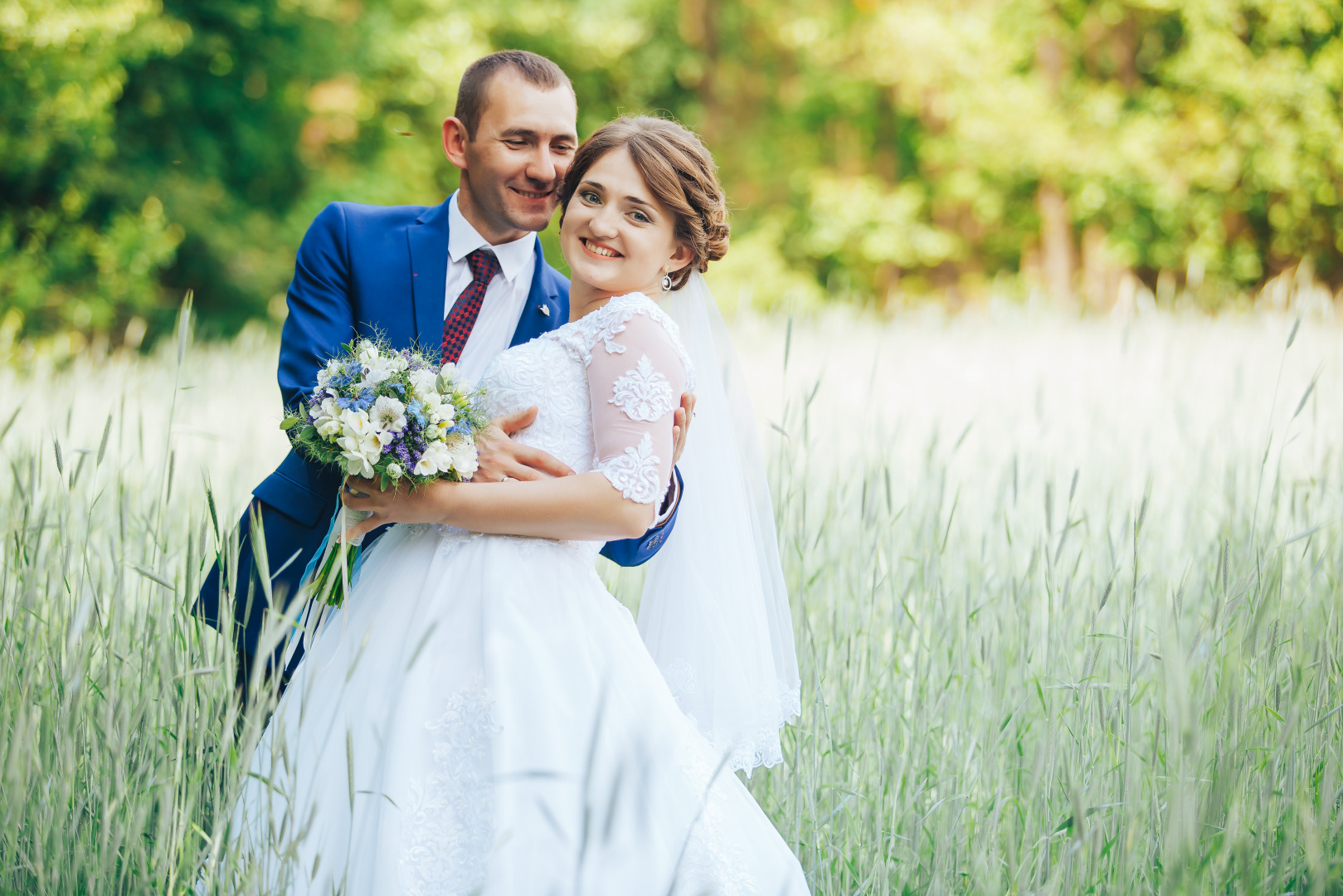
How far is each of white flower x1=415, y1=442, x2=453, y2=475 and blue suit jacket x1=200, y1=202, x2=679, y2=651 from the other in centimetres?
64

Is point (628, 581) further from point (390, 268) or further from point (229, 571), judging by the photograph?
point (229, 571)

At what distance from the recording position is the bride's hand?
1960 mm

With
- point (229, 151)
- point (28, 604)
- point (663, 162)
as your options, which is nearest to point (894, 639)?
point (663, 162)

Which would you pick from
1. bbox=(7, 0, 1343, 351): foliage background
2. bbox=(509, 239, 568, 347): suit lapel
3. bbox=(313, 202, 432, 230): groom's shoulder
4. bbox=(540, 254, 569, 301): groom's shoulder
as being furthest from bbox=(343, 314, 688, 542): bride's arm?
bbox=(7, 0, 1343, 351): foliage background

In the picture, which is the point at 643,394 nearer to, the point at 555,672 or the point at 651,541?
the point at 651,541

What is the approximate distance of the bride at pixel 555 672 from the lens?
1792mm

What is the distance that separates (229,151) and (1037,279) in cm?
1310

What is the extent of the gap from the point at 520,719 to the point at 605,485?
20.8 inches

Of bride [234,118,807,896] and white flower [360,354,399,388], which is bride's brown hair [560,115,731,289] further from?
white flower [360,354,399,388]

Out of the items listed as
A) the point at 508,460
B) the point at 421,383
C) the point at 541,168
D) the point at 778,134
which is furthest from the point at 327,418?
the point at 778,134

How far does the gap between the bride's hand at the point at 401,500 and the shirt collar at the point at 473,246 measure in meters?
0.87

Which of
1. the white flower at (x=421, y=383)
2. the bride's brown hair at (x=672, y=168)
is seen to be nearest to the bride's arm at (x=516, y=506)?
the white flower at (x=421, y=383)

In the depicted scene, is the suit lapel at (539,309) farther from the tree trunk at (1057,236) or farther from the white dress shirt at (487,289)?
the tree trunk at (1057,236)

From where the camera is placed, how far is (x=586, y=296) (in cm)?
239
